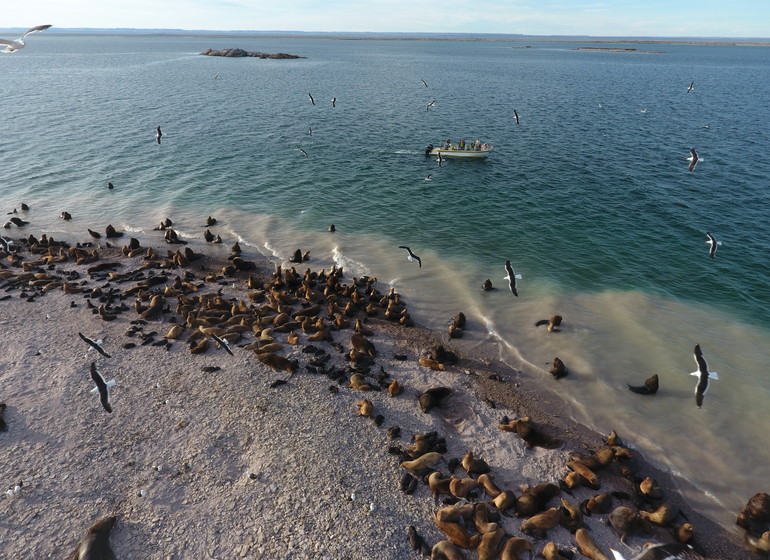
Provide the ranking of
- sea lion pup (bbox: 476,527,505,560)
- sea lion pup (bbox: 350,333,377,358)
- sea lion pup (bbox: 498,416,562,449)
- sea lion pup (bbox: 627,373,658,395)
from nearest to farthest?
sea lion pup (bbox: 476,527,505,560) → sea lion pup (bbox: 498,416,562,449) → sea lion pup (bbox: 627,373,658,395) → sea lion pup (bbox: 350,333,377,358)

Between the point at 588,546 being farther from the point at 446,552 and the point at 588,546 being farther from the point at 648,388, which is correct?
the point at 648,388

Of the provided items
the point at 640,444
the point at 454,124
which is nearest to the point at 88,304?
the point at 640,444

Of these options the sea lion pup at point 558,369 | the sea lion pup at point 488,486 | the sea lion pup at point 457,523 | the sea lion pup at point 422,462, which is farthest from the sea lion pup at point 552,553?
the sea lion pup at point 558,369

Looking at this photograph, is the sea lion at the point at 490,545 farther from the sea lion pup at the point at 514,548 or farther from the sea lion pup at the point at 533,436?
the sea lion pup at the point at 533,436

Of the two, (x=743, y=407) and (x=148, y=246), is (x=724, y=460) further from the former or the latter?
(x=148, y=246)

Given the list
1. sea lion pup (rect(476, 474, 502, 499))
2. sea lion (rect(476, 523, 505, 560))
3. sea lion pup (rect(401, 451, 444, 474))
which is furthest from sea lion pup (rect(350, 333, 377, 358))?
sea lion (rect(476, 523, 505, 560))

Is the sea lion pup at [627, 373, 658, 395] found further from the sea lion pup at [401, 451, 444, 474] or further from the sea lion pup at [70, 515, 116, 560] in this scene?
the sea lion pup at [70, 515, 116, 560]
